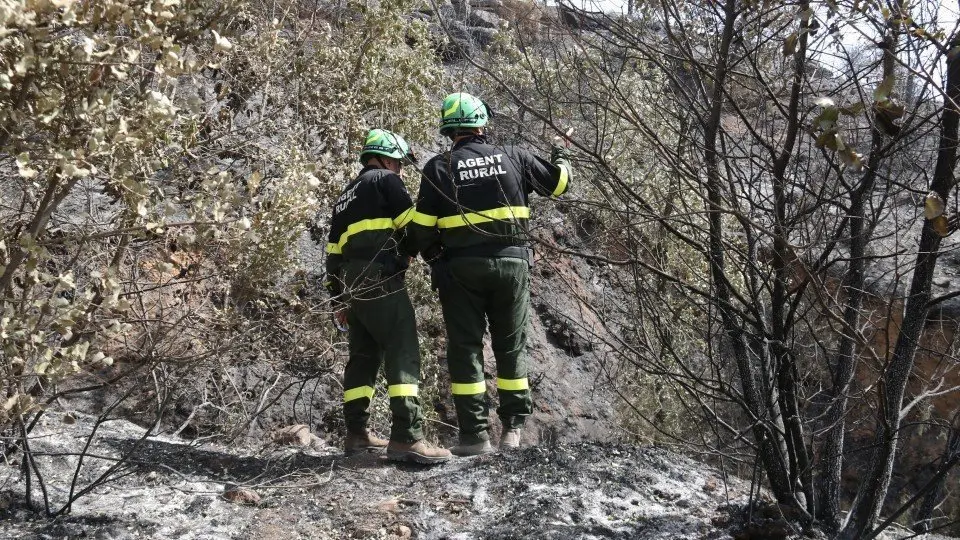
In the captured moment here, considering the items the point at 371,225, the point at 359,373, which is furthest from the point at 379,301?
the point at 359,373

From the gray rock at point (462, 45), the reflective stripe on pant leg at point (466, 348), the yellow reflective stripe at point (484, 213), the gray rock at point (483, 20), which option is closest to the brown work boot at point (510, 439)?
the reflective stripe on pant leg at point (466, 348)

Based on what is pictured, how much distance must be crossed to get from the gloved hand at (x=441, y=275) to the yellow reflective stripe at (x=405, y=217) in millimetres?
307

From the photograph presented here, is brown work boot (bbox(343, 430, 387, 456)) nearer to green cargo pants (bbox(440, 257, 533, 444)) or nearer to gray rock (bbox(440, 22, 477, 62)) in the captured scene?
green cargo pants (bbox(440, 257, 533, 444))

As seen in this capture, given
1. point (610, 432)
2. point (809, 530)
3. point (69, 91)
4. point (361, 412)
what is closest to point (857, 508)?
point (809, 530)

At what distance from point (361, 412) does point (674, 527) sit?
2.13 metres

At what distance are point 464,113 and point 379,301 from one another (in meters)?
1.24

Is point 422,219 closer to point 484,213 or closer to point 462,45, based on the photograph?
point 484,213

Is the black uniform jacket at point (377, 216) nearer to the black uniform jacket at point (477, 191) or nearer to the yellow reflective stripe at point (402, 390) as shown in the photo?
the black uniform jacket at point (477, 191)

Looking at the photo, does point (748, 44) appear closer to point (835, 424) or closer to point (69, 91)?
point (835, 424)

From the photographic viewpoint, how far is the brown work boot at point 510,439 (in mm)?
5621

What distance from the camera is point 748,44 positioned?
4293mm

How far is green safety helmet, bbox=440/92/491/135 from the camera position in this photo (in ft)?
18.5

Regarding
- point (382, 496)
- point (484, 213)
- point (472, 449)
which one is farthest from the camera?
point (472, 449)

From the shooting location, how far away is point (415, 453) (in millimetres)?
5371
